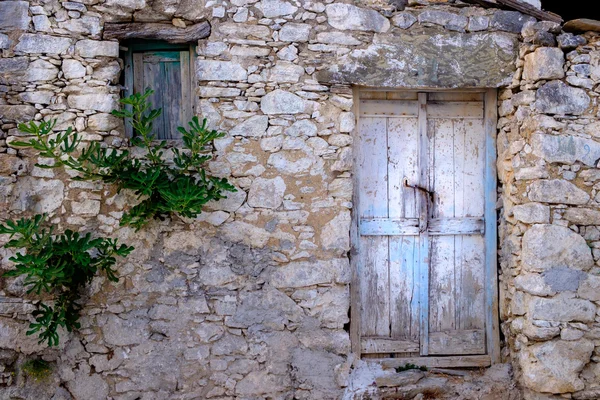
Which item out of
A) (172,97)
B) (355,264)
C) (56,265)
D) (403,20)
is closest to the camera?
(56,265)

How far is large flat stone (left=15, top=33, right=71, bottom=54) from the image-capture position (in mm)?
3584

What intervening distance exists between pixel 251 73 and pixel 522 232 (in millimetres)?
2040

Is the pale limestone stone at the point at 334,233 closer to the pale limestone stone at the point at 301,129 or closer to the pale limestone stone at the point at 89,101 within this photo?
the pale limestone stone at the point at 301,129

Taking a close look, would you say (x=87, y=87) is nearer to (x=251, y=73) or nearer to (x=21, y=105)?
(x=21, y=105)

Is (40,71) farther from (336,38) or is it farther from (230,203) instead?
(336,38)

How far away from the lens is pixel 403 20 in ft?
12.4

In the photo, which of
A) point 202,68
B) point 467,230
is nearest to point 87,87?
point 202,68

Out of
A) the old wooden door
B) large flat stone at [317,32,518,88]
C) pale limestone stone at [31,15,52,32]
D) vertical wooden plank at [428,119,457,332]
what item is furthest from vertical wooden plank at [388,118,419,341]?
pale limestone stone at [31,15,52,32]

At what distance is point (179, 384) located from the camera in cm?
371

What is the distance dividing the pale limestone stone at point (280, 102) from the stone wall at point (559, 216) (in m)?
1.48

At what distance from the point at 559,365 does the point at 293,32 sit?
8.88ft

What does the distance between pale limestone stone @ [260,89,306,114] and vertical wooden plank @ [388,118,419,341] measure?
730 millimetres

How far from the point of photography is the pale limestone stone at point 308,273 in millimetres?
3742

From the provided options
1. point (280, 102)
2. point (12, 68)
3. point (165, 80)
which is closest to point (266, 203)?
point (280, 102)
